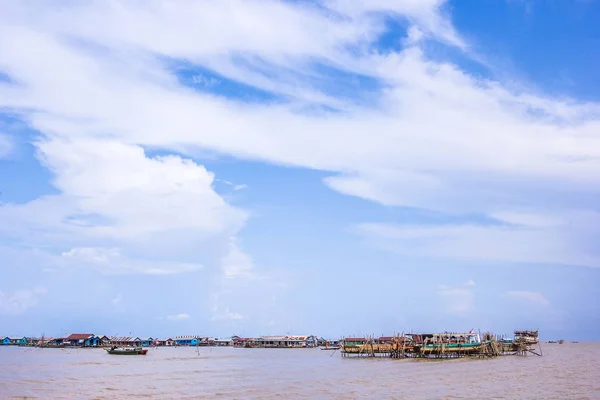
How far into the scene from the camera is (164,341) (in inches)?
5113

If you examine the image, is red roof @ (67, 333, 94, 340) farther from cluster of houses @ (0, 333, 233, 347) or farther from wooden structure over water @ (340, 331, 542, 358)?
wooden structure over water @ (340, 331, 542, 358)

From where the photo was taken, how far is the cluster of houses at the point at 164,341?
111m

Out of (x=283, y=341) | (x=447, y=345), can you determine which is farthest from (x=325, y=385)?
(x=283, y=341)

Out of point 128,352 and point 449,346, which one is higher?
point 449,346

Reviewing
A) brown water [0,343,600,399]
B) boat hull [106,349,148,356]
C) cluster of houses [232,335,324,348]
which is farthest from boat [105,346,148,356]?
cluster of houses [232,335,324,348]

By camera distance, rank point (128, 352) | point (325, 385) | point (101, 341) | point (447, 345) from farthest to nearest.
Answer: point (101, 341), point (128, 352), point (447, 345), point (325, 385)

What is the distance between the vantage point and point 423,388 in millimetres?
28609

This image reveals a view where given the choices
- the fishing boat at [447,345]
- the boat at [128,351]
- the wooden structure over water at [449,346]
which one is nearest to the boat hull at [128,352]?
the boat at [128,351]

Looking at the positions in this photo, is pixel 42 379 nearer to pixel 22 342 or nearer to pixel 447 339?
pixel 447 339

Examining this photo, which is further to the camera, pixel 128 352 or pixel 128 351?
pixel 128 352

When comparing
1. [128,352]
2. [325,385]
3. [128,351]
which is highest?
[128,351]

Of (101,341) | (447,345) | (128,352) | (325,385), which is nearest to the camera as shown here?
(325,385)

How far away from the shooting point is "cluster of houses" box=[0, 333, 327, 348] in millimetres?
111375

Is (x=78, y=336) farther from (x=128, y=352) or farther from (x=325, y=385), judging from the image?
(x=325, y=385)
